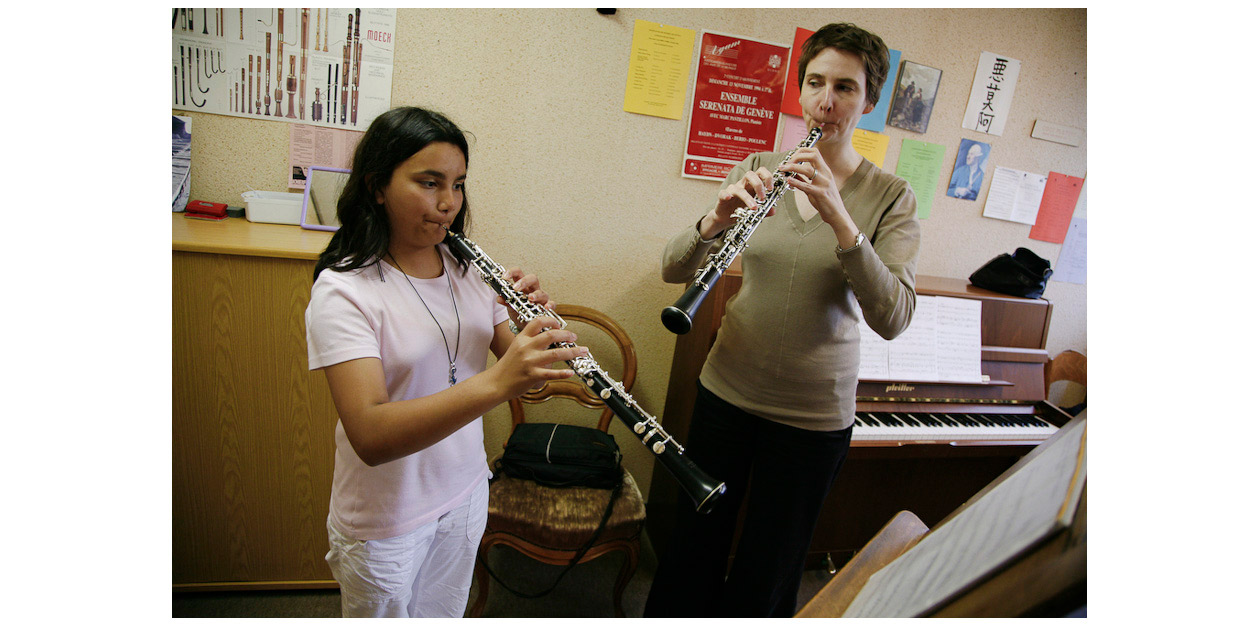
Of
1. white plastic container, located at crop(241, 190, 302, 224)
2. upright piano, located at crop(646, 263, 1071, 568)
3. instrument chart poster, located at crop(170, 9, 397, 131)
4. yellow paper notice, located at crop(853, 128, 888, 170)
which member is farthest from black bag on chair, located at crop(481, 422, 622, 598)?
yellow paper notice, located at crop(853, 128, 888, 170)

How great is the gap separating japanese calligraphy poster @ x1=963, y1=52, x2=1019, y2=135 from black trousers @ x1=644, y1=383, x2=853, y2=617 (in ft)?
5.78

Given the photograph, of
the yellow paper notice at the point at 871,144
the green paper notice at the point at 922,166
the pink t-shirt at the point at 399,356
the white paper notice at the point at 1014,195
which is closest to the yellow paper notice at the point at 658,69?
the yellow paper notice at the point at 871,144

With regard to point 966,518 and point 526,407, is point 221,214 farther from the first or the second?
point 966,518

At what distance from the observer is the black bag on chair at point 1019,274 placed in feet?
6.59

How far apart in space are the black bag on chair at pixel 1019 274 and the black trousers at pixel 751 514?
4.19 ft

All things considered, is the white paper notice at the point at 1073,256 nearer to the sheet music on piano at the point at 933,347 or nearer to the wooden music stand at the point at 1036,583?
the sheet music on piano at the point at 933,347

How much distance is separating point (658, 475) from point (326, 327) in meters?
1.56

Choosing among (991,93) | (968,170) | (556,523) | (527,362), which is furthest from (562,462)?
(991,93)

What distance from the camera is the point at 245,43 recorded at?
1.57 meters

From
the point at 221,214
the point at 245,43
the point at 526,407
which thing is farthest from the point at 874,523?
the point at 245,43

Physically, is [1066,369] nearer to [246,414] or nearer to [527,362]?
[527,362]

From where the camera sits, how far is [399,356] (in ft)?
2.90

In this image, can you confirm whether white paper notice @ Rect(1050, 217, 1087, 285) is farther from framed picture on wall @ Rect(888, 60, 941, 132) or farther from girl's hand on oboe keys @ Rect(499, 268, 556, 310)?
girl's hand on oboe keys @ Rect(499, 268, 556, 310)

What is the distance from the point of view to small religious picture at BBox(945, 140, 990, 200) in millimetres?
2244
